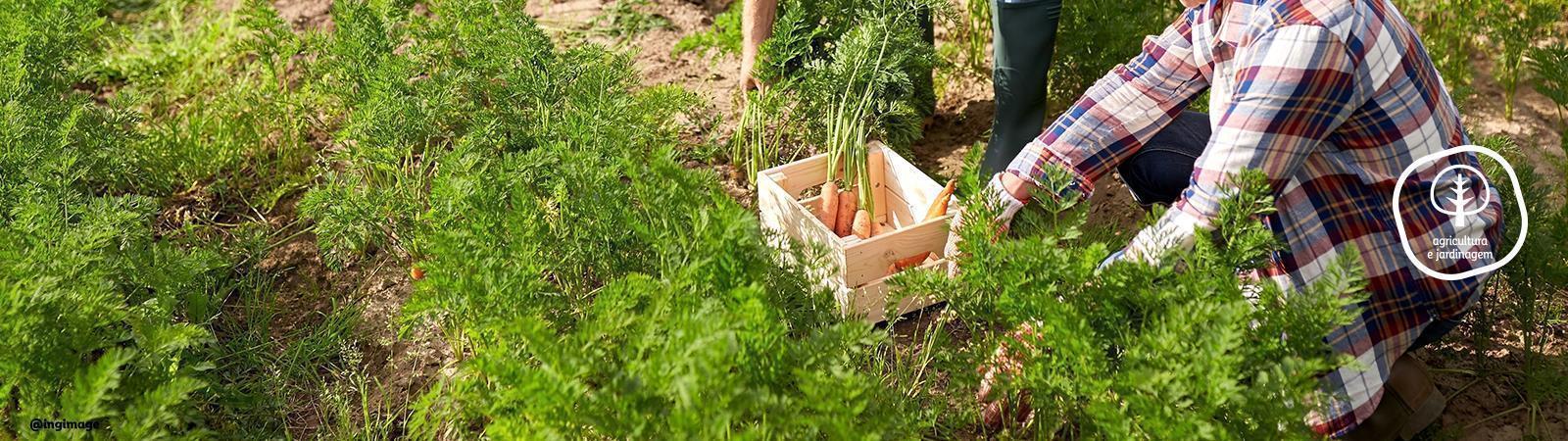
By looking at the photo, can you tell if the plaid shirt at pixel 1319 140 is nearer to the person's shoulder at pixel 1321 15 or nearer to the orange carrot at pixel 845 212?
the person's shoulder at pixel 1321 15

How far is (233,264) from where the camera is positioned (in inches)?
121

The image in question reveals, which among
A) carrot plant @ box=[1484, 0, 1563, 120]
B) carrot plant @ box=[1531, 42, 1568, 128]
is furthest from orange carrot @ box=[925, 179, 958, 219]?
carrot plant @ box=[1484, 0, 1563, 120]

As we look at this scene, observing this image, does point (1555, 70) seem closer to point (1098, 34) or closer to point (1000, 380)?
point (1098, 34)

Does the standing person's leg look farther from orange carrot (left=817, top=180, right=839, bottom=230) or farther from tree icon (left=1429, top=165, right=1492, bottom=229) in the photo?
tree icon (left=1429, top=165, right=1492, bottom=229)

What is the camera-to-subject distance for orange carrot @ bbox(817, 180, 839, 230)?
3.05 meters

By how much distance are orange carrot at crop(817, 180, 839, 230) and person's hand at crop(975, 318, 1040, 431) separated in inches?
26.7

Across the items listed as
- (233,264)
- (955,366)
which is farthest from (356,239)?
(955,366)

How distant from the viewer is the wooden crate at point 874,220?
2.80m

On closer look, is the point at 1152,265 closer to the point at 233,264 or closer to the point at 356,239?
the point at 356,239

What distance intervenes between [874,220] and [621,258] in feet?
3.05

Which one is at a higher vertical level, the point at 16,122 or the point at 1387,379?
the point at 16,122

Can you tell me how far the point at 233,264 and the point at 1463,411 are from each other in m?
2.77

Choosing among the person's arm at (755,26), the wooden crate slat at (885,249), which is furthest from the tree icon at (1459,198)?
the person's arm at (755,26)

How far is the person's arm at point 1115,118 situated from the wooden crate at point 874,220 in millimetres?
243
